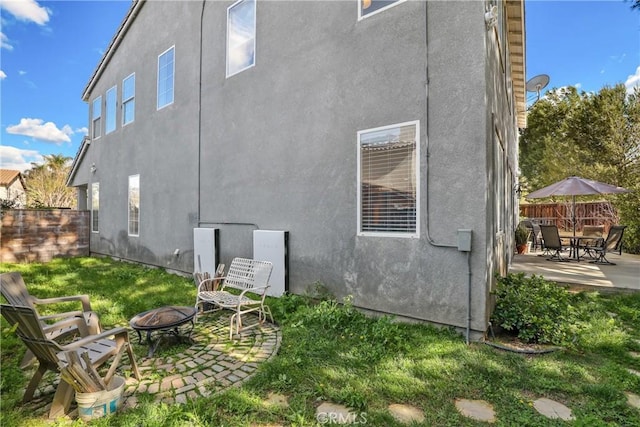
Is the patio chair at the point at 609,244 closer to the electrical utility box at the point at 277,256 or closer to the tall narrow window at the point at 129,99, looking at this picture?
the electrical utility box at the point at 277,256

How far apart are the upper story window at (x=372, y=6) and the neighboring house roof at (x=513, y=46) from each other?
4.72 meters

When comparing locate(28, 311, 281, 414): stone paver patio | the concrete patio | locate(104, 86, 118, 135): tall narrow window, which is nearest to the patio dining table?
the concrete patio

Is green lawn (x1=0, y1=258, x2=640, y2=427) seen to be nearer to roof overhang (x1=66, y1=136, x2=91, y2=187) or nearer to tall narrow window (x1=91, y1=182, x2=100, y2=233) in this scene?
tall narrow window (x1=91, y1=182, x2=100, y2=233)

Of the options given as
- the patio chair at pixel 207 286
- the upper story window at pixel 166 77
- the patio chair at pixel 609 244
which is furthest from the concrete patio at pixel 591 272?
the upper story window at pixel 166 77

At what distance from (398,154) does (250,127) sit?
3552 mm

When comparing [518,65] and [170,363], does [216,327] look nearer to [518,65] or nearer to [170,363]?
[170,363]

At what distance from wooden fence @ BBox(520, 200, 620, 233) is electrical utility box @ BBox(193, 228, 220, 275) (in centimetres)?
1665

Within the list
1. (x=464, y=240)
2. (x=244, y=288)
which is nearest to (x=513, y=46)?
(x=464, y=240)

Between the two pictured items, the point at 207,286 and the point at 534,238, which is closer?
the point at 207,286

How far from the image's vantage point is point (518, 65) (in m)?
10.2

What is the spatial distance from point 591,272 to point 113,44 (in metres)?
16.4

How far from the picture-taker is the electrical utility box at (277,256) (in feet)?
19.6

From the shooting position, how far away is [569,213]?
18000mm

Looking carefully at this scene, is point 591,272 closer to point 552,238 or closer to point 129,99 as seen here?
point 552,238
